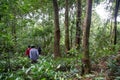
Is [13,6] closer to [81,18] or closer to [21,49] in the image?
[81,18]

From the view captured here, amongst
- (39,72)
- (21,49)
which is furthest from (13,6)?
(21,49)

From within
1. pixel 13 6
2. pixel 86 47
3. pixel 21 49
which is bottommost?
pixel 21 49

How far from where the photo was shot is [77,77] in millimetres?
8445

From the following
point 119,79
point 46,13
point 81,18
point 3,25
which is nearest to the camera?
point 119,79

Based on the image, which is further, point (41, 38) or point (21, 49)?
point (41, 38)

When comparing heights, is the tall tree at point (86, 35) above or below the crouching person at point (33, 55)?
above

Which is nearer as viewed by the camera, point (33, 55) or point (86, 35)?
point (86, 35)

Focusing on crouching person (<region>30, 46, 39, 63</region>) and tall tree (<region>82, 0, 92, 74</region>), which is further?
crouching person (<region>30, 46, 39, 63</region>)

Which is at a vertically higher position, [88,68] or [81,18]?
[81,18]

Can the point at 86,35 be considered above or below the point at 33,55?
above

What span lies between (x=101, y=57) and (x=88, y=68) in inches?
165

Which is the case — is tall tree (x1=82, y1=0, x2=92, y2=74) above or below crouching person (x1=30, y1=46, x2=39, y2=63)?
above

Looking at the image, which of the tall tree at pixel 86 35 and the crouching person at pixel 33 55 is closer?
the tall tree at pixel 86 35

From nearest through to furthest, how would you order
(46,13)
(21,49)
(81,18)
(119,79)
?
(119,79), (81,18), (21,49), (46,13)
